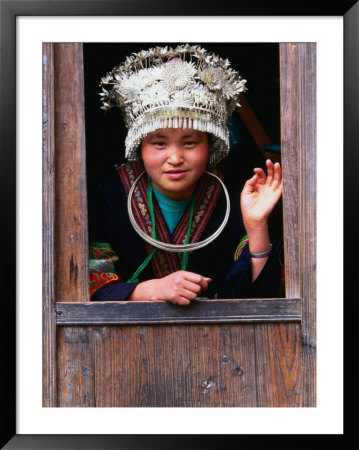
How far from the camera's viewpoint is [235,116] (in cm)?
317

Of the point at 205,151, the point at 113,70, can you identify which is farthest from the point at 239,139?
the point at 113,70

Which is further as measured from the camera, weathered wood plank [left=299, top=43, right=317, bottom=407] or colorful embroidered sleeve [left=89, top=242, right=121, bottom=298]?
colorful embroidered sleeve [left=89, top=242, right=121, bottom=298]

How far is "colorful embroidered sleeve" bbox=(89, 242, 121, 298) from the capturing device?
2652 mm

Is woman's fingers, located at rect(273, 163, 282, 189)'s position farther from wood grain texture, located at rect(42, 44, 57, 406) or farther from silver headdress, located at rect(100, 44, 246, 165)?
wood grain texture, located at rect(42, 44, 57, 406)

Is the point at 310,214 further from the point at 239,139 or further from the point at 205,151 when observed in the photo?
the point at 239,139

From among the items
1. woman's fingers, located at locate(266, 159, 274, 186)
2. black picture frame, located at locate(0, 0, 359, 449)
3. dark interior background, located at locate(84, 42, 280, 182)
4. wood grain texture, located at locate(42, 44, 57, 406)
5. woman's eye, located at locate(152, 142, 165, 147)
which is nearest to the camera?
black picture frame, located at locate(0, 0, 359, 449)

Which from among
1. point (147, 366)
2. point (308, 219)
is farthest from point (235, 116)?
point (147, 366)

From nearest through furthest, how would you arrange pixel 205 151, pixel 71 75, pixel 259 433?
pixel 259 433
pixel 71 75
pixel 205 151

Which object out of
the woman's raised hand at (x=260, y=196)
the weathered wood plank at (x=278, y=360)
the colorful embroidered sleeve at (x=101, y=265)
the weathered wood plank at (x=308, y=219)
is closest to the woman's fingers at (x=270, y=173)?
the woman's raised hand at (x=260, y=196)

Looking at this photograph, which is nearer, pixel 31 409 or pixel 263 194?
pixel 31 409

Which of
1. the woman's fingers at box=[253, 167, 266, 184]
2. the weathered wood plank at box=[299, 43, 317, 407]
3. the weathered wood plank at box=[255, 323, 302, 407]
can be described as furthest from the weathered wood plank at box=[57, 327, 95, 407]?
the woman's fingers at box=[253, 167, 266, 184]

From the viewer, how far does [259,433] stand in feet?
7.79

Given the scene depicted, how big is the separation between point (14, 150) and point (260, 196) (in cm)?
84

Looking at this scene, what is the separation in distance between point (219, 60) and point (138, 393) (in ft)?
3.90
